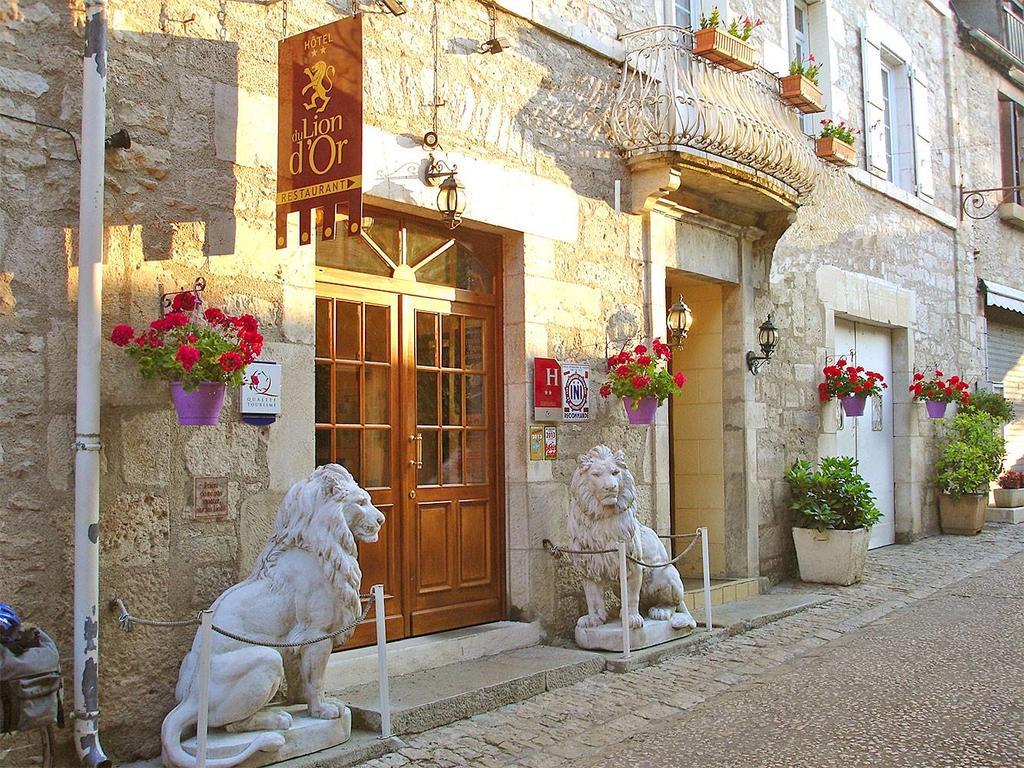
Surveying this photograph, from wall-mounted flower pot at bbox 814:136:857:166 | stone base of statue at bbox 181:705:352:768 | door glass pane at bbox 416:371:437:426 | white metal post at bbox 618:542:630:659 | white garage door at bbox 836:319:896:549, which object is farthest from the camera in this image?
white garage door at bbox 836:319:896:549

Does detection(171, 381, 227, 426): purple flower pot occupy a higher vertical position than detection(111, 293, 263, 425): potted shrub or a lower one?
lower

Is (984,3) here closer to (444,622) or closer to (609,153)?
(609,153)

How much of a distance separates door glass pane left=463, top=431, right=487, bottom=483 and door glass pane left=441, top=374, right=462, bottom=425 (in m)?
0.16

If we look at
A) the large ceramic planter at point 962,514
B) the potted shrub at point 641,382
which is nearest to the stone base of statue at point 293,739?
the potted shrub at point 641,382

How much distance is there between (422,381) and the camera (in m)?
5.90

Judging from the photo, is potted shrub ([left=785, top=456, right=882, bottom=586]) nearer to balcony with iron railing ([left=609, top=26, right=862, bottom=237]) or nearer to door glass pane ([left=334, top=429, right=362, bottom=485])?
balcony with iron railing ([left=609, top=26, right=862, bottom=237])

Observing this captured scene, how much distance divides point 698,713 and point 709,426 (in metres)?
3.82

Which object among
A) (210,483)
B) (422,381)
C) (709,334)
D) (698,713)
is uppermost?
(709,334)

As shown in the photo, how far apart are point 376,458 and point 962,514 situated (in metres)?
8.73

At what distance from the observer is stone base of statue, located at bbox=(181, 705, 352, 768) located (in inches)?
149

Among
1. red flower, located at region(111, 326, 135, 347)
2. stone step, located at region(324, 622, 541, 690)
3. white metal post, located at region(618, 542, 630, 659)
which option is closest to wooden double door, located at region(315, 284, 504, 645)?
stone step, located at region(324, 622, 541, 690)

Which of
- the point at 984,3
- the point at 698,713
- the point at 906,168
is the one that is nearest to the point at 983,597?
the point at 698,713

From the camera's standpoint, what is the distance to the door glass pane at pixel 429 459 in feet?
19.3

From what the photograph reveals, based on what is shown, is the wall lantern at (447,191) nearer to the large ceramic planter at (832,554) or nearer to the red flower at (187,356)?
the red flower at (187,356)
